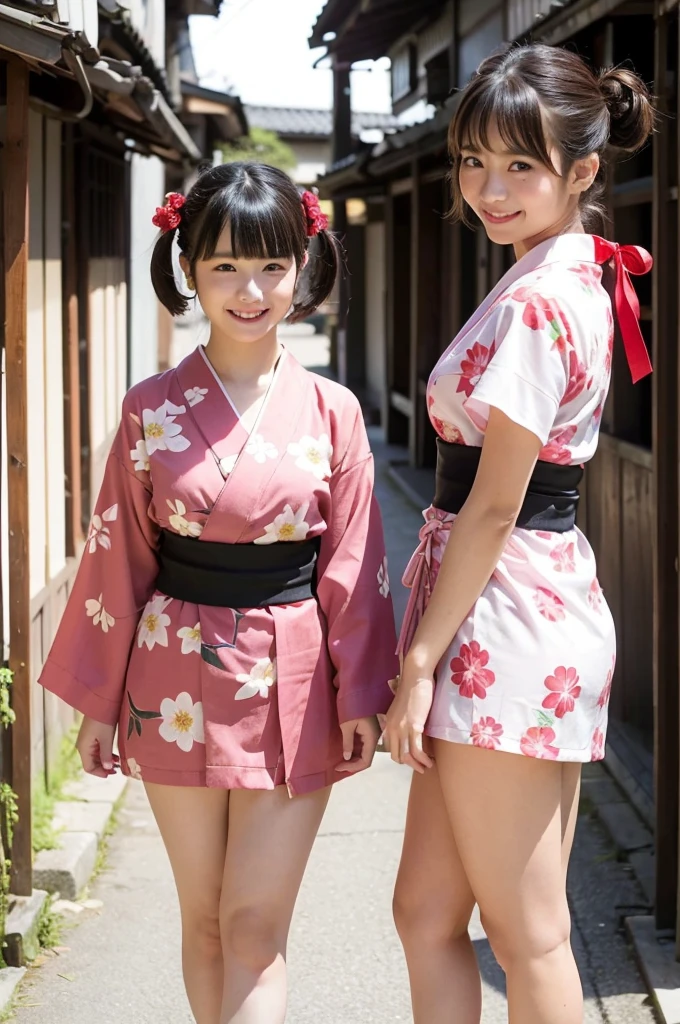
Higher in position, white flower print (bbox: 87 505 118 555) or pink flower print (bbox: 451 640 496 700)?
white flower print (bbox: 87 505 118 555)

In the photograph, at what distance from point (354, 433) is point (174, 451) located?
1.37ft

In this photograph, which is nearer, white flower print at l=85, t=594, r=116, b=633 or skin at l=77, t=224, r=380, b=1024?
skin at l=77, t=224, r=380, b=1024

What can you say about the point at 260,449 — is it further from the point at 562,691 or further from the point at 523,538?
the point at 562,691

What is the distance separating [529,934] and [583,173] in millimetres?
1507

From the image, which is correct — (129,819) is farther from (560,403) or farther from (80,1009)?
(560,403)

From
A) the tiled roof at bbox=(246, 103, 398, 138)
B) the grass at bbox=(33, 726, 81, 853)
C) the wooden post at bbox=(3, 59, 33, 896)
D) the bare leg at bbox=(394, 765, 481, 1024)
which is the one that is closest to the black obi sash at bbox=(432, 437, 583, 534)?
the bare leg at bbox=(394, 765, 481, 1024)

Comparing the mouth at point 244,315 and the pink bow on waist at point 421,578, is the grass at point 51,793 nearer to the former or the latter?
the pink bow on waist at point 421,578

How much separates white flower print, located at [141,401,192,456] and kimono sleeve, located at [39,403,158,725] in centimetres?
2

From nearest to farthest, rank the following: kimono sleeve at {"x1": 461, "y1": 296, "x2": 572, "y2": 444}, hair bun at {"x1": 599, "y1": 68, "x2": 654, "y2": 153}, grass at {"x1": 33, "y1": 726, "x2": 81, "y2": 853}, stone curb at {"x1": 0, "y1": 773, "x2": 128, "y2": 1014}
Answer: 1. kimono sleeve at {"x1": 461, "y1": 296, "x2": 572, "y2": 444}
2. hair bun at {"x1": 599, "y1": 68, "x2": 654, "y2": 153}
3. stone curb at {"x1": 0, "y1": 773, "x2": 128, "y2": 1014}
4. grass at {"x1": 33, "y1": 726, "x2": 81, "y2": 853}

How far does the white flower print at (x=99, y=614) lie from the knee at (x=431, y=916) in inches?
34.2

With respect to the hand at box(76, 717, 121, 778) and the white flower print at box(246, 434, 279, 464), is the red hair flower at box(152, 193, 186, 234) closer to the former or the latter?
the white flower print at box(246, 434, 279, 464)

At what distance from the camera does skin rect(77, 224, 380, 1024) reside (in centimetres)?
265

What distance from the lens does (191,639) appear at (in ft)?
8.87

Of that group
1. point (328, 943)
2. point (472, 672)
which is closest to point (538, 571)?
point (472, 672)
